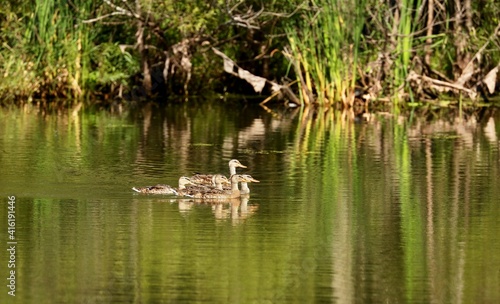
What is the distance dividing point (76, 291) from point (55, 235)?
2.42m

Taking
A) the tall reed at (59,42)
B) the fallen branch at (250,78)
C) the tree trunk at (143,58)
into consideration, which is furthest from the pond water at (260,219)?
the tree trunk at (143,58)

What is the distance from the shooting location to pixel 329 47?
1100 inches

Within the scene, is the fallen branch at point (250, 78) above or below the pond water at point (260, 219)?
above

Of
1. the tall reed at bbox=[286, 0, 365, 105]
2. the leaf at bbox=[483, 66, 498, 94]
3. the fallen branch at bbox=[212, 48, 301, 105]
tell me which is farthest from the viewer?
the fallen branch at bbox=[212, 48, 301, 105]

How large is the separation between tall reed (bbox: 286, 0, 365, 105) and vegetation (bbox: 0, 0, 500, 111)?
3cm

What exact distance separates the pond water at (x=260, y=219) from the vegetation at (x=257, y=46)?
185 inches

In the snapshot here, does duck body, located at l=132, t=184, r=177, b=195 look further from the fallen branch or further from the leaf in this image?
the leaf

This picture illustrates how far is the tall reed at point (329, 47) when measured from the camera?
90.5ft

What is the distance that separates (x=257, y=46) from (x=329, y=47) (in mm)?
4877

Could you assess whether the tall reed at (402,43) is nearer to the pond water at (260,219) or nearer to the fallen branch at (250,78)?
the fallen branch at (250,78)

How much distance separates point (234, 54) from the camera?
3247cm

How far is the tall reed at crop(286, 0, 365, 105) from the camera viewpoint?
27.6 metres

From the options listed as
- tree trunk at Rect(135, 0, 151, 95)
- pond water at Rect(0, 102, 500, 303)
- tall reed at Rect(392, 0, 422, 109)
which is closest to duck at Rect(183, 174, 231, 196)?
pond water at Rect(0, 102, 500, 303)

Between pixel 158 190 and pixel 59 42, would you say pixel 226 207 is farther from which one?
pixel 59 42
